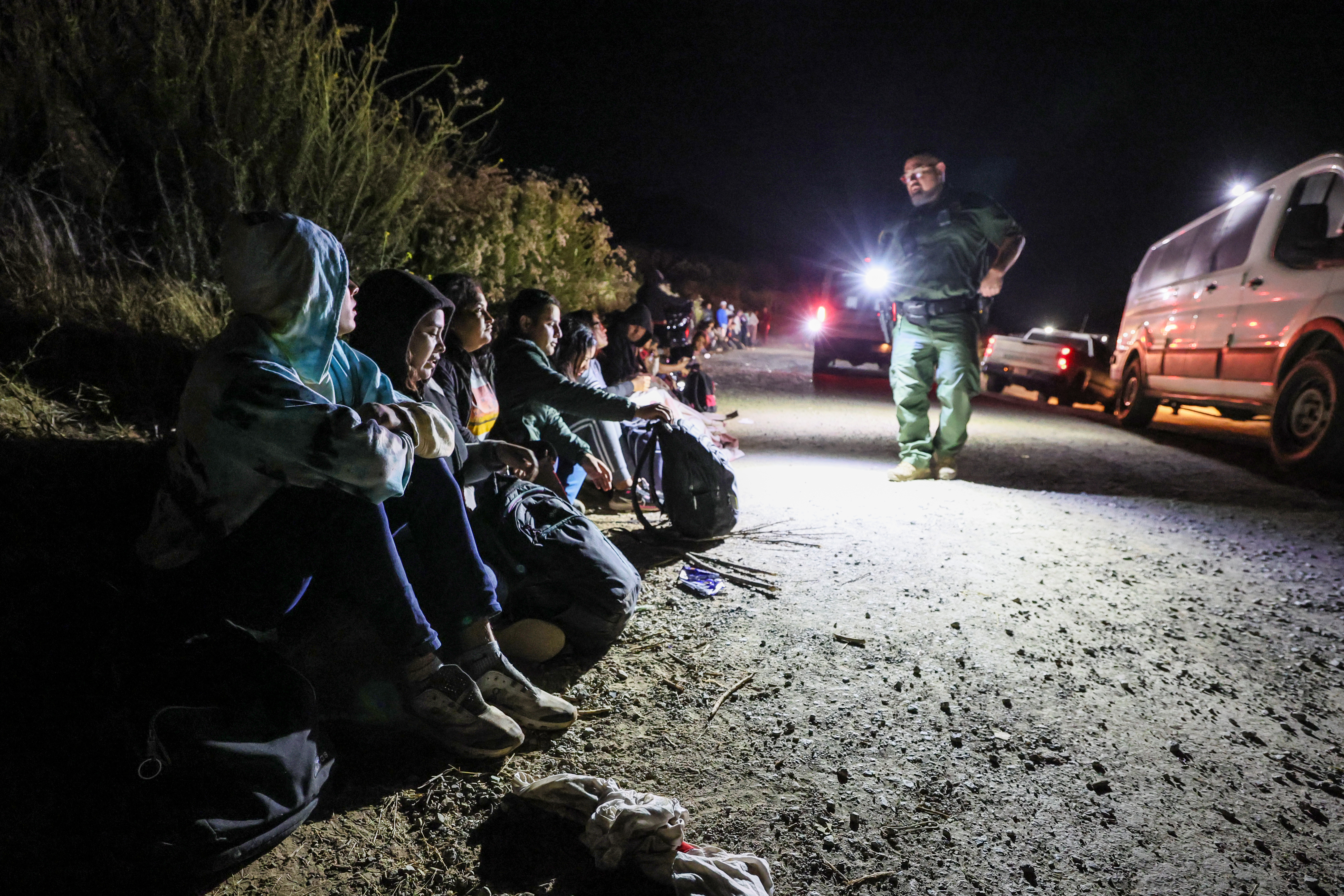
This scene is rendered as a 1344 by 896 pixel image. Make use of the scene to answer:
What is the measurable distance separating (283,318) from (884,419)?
7.66m

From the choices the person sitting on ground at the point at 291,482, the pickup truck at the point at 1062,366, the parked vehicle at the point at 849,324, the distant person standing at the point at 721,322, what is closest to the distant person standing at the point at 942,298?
the person sitting on ground at the point at 291,482

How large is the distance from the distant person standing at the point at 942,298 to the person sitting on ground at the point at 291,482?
3966 millimetres

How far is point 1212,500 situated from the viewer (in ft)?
15.7

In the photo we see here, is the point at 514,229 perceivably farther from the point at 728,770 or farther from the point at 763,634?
the point at 728,770

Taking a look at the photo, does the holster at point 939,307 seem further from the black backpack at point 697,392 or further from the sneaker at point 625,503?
the black backpack at point 697,392

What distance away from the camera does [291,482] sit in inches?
65.1

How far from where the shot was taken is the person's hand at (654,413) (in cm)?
360

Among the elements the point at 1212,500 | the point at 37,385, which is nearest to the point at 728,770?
the point at 37,385

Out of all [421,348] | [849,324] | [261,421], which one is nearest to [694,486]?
[421,348]

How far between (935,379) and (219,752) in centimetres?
519

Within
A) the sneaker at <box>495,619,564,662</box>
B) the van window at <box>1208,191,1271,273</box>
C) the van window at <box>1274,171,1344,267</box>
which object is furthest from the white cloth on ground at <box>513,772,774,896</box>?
the van window at <box>1208,191,1271,273</box>

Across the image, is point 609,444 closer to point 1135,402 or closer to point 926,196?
point 926,196

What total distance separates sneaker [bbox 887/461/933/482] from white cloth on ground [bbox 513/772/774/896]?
3.91 m

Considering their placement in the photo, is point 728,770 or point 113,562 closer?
point 728,770
